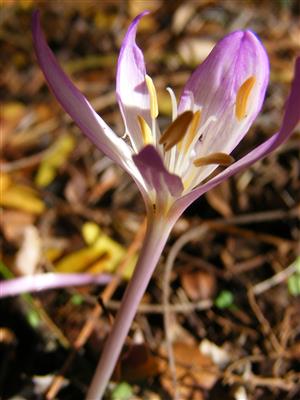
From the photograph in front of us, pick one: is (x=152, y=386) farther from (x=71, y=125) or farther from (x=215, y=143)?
(x=71, y=125)

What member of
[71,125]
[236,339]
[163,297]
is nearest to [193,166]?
[163,297]

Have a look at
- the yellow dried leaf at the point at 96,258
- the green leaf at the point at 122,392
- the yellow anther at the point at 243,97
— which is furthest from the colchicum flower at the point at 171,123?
the yellow dried leaf at the point at 96,258

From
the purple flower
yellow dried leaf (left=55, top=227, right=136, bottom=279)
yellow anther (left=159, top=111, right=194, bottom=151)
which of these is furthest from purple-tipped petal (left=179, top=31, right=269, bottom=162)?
yellow dried leaf (left=55, top=227, right=136, bottom=279)

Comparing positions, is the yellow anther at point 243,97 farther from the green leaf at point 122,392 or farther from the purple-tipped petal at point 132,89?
the green leaf at point 122,392

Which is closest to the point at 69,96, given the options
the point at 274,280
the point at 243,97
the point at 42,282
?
the point at 243,97

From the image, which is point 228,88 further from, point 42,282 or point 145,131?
point 42,282

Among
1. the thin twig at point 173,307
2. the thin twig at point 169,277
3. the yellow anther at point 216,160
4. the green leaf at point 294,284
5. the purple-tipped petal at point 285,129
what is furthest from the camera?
the green leaf at point 294,284

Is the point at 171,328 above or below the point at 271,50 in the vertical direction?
below
